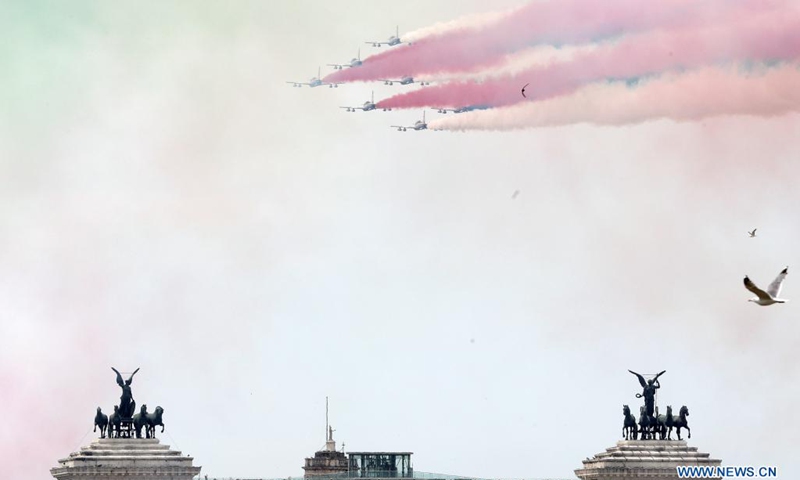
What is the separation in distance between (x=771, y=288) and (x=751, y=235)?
2090 centimetres

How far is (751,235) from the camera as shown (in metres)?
165

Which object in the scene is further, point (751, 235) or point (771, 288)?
point (751, 235)

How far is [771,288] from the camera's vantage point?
144000 mm
